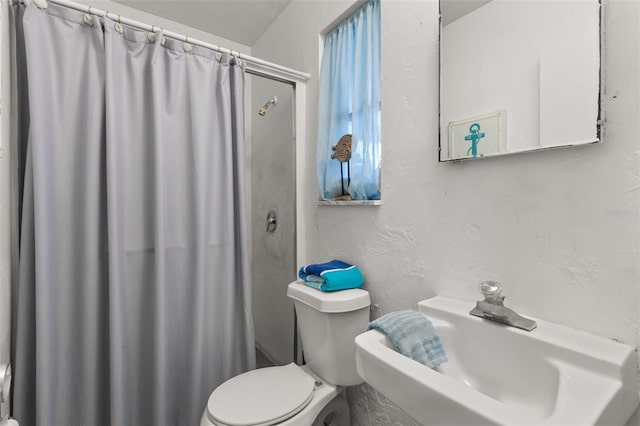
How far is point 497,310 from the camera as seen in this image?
77 cm

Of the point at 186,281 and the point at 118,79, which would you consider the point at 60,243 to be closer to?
the point at 186,281

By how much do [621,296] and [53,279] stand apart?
5.50 feet

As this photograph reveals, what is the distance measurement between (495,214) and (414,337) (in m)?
0.42

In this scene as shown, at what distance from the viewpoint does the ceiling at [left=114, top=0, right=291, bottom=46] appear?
183 cm

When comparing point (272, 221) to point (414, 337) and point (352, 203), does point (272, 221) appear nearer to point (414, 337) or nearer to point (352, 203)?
point (352, 203)

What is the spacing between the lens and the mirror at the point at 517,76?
0.68m

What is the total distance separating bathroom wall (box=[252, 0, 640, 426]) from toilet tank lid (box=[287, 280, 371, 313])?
0.29ft

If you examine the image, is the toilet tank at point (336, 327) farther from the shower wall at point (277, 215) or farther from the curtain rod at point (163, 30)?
the curtain rod at point (163, 30)

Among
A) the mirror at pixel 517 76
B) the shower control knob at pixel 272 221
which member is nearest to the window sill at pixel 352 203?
the mirror at pixel 517 76

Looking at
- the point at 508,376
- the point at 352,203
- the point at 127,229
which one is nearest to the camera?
the point at 508,376

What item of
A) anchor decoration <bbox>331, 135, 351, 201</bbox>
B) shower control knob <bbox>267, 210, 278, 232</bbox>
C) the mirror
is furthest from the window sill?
shower control knob <bbox>267, 210, 278, 232</bbox>

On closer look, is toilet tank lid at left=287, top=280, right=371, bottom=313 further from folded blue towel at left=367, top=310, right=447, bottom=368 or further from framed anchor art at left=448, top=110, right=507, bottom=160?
framed anchor art at left=448, top=110, right=507, bottom=160

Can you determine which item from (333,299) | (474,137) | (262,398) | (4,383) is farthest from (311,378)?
(474,137)

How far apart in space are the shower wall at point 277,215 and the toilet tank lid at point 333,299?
0.45 m
